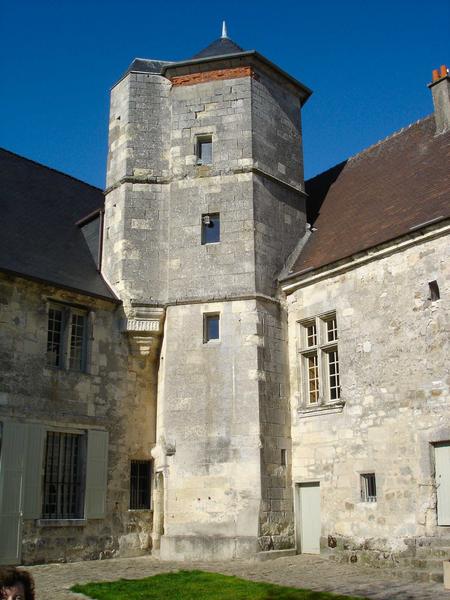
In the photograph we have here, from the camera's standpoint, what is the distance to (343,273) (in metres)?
12.1

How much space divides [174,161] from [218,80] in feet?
6.46

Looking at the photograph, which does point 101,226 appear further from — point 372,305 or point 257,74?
point 372,305

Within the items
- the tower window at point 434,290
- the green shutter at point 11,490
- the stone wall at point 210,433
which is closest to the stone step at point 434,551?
the stone wall at point 210,433

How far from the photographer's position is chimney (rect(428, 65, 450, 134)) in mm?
13648

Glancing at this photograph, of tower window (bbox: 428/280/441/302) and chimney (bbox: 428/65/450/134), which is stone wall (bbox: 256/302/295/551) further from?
chimney (bbox: 428/65/450/134)

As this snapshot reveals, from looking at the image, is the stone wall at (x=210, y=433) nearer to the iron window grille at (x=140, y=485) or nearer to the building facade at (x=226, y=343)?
the building facade at (x=226, y=343)

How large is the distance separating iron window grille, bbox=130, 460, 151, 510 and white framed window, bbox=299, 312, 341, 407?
334 centimetres

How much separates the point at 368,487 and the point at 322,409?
5.11 ft

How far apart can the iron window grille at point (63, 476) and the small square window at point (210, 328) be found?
288 cm

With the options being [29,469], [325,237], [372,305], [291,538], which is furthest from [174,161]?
[291,538]

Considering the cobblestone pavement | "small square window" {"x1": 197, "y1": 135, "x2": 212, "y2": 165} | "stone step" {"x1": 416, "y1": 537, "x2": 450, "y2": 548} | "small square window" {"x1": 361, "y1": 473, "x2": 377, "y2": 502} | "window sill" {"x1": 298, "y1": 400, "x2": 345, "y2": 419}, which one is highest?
"small square window" {"x1": 197, "y1": 135, "x2": 212, "y2": 165}

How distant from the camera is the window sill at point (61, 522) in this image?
36.5ft

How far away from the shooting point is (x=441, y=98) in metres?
13.9

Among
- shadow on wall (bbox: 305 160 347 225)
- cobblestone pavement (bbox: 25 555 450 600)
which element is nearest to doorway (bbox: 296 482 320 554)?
cobblestone pavement (bbox: 25 555 450 600)
